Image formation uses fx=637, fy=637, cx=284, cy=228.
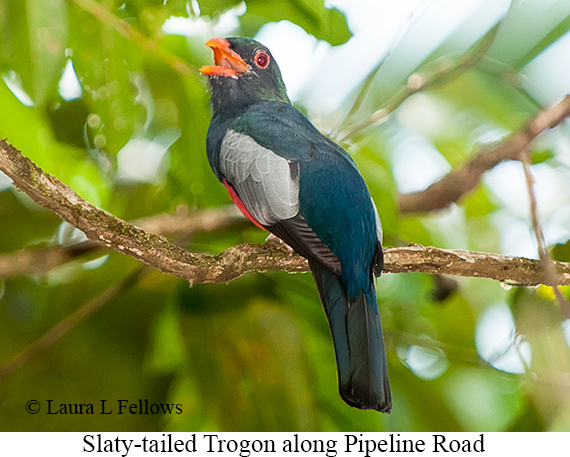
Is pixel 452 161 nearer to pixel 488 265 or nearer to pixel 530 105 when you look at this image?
pixel 530 105

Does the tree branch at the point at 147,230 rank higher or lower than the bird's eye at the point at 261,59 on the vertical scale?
lower

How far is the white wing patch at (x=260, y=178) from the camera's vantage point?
6.23ft

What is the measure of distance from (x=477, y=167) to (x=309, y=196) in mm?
1032

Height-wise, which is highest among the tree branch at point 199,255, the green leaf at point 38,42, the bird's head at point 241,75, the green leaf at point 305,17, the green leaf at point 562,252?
the green leaf at point 305,17

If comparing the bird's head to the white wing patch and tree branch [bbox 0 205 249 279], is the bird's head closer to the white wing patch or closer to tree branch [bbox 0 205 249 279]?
the white wing patch

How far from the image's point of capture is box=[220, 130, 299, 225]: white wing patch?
190 centimetres

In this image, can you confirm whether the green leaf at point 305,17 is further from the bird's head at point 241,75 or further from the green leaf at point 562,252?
the green leaf at point 562,252

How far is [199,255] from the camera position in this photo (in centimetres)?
184

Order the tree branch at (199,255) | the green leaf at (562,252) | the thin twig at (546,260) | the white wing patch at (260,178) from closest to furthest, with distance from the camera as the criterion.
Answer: the tree branch at (199,255), the white wing patch at (260,178), the thin twig at (546,260), the green leaf at (562,252)

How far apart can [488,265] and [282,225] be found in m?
0.75

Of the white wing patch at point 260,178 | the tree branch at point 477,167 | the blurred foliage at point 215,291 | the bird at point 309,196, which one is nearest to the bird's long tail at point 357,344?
the bird at point 309,196

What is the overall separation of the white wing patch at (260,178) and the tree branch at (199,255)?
0.47 ft

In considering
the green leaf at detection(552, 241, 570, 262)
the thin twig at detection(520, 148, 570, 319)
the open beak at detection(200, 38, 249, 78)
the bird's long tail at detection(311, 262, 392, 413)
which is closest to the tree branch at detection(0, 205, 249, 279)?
the open beak at detection(200, 38, 249, 78)

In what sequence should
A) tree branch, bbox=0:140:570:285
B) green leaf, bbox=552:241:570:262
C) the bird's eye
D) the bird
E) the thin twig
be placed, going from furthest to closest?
green leaf, bbox=552:241:570:262, the bird's eye, the thin twig, the bird, tree branch, bbox=0:140:570:285
